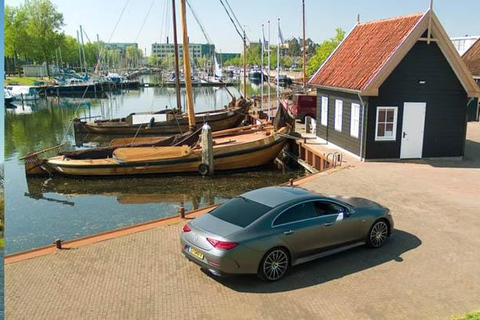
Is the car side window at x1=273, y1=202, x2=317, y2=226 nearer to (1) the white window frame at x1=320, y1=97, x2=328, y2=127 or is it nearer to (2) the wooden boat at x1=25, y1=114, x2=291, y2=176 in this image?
(2) the wooden boat at x1=25, y1=114, x2=291, y2=176

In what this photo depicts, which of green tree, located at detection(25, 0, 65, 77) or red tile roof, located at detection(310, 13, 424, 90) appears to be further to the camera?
green tree, located at detection(25, 0, 65, 77)

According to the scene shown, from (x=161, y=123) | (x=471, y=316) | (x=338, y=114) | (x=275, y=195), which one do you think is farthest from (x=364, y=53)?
(x=161, y=123)

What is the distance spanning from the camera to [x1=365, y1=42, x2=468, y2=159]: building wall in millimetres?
17406

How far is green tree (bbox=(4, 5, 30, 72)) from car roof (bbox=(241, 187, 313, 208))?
8497cm

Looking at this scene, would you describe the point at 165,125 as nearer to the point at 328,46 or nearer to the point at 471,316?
the point at 471,316

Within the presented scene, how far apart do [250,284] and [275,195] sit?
1803mm

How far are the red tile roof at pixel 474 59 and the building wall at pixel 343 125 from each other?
14.3m

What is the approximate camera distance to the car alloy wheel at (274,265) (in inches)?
303

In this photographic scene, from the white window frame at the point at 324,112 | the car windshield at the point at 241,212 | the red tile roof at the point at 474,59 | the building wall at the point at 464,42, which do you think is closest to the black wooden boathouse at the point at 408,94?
the white window frame at the point at 324,112

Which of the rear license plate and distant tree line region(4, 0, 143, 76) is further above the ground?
distant tree line region(4, 0, 143, 76)

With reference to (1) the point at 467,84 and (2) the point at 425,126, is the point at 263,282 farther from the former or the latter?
(1) the point at 467,84

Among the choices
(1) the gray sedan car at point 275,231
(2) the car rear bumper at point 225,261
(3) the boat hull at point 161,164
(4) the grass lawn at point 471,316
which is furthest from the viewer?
(3) the boat hull at point 161,164

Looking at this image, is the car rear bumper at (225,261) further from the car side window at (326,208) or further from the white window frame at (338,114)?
the white window frame at (338,114)

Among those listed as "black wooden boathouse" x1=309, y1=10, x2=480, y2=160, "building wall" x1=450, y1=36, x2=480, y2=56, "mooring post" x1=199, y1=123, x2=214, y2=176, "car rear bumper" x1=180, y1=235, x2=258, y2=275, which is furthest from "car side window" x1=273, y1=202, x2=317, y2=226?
"building wall" x1=450, y1=36, x2=480, y2=56
